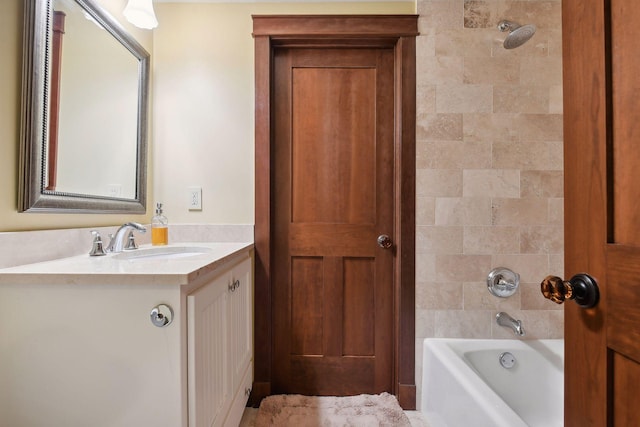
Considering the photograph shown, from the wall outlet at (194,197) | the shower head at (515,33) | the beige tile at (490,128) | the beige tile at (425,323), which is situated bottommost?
the beige tile at (425,323)

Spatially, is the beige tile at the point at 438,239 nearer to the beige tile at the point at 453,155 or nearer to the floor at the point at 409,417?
the beige tile at the point at 453,155

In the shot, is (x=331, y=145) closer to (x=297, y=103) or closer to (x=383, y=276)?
(x=297, y=103)

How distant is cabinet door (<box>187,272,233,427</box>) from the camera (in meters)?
0.78

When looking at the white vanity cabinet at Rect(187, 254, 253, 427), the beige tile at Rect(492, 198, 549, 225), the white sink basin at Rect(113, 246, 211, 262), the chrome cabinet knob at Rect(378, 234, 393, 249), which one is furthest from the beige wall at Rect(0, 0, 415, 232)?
the beige tile at Rect(492, 198, 549, 225)

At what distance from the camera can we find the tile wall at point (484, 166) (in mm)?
1509

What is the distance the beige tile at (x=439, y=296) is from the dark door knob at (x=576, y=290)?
3.43 feet

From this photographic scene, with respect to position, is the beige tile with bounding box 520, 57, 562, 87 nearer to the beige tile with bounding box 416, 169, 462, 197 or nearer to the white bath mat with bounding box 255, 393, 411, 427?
the beige tile with bounding box 416, 169, 462, 197

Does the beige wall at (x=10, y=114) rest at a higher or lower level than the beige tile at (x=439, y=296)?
higher

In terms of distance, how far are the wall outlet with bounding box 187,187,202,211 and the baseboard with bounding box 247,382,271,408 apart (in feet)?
3.40

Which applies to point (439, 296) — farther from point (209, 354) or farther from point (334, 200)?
point (209, 354)

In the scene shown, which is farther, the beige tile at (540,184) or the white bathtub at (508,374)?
the beige tile at (540,184)

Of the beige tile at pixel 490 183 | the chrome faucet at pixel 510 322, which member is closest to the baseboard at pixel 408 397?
the chrome faucet at pixel 510 322

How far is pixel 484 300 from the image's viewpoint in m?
1.51

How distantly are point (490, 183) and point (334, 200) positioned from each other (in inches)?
33.0
